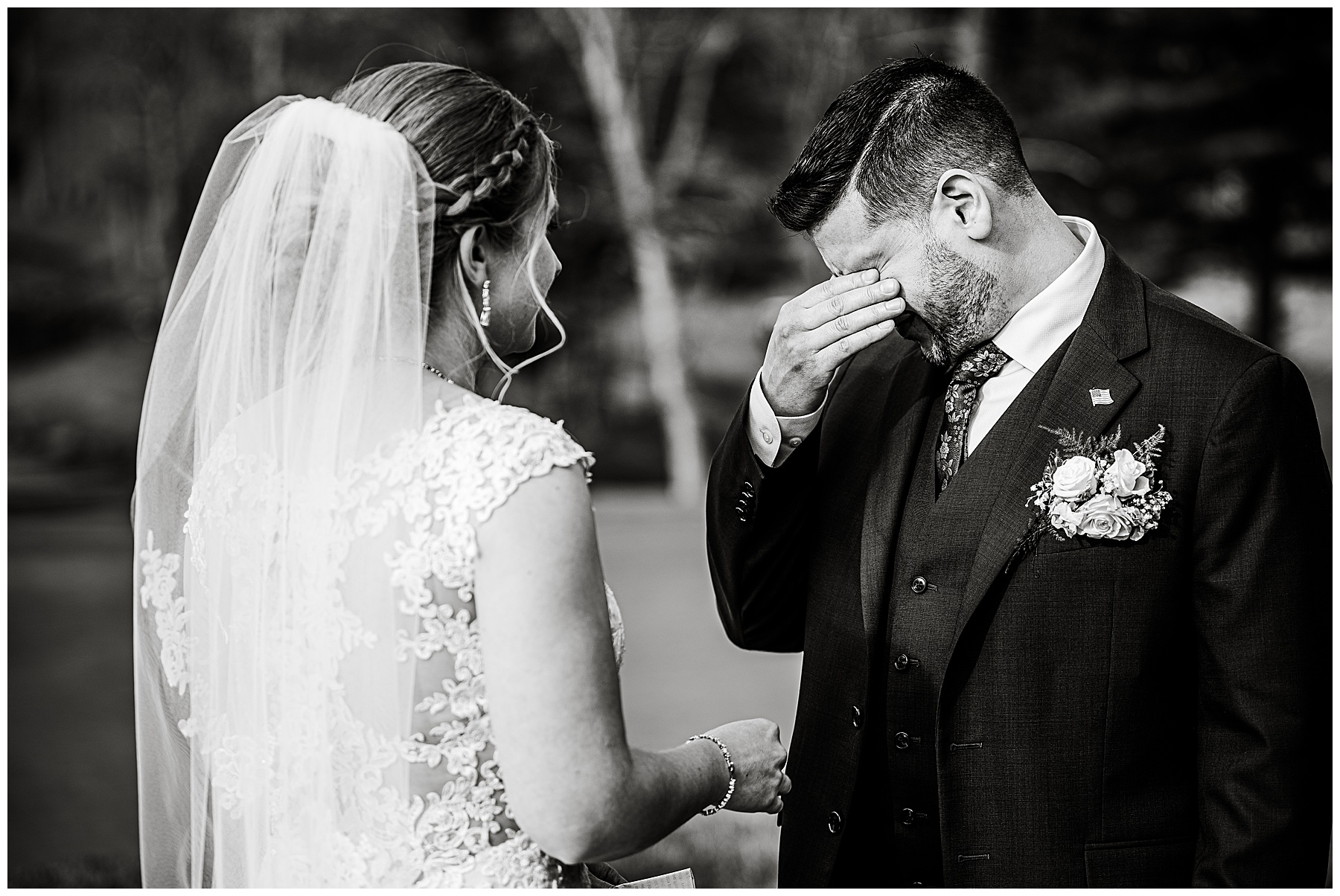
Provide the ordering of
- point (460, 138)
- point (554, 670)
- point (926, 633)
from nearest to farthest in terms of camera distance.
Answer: point (554, 670), point (460, 138), point (926, 633)

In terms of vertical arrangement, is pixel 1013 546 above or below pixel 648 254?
below

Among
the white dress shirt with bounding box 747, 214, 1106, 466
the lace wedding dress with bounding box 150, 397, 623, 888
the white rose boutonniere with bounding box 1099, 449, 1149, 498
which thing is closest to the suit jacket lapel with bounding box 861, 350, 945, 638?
the white dress shirt with bounding box 747, 214, 1106, 466

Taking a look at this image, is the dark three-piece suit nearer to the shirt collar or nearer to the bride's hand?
the shirt collar

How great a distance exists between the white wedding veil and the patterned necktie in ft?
3.71

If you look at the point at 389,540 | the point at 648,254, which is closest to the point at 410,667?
the point at 389,540

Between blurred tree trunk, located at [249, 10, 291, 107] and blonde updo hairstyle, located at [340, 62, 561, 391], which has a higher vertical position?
blurred tree trunk, located at [249, 10, 291, 107]

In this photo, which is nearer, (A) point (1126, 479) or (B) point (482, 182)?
(B) point (482, 182)

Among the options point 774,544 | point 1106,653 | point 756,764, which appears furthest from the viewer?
point 774,544

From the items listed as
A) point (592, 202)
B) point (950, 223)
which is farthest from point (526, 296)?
point (592, 202)

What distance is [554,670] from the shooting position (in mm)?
1685

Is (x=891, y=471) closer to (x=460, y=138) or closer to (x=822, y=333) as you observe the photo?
(x=822, y=333)

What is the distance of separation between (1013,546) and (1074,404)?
0.32m

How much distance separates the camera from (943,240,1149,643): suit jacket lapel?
222 cm

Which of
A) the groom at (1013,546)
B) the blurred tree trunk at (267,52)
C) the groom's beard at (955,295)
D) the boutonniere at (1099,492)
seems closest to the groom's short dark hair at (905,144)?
the groom at (1013,546)
